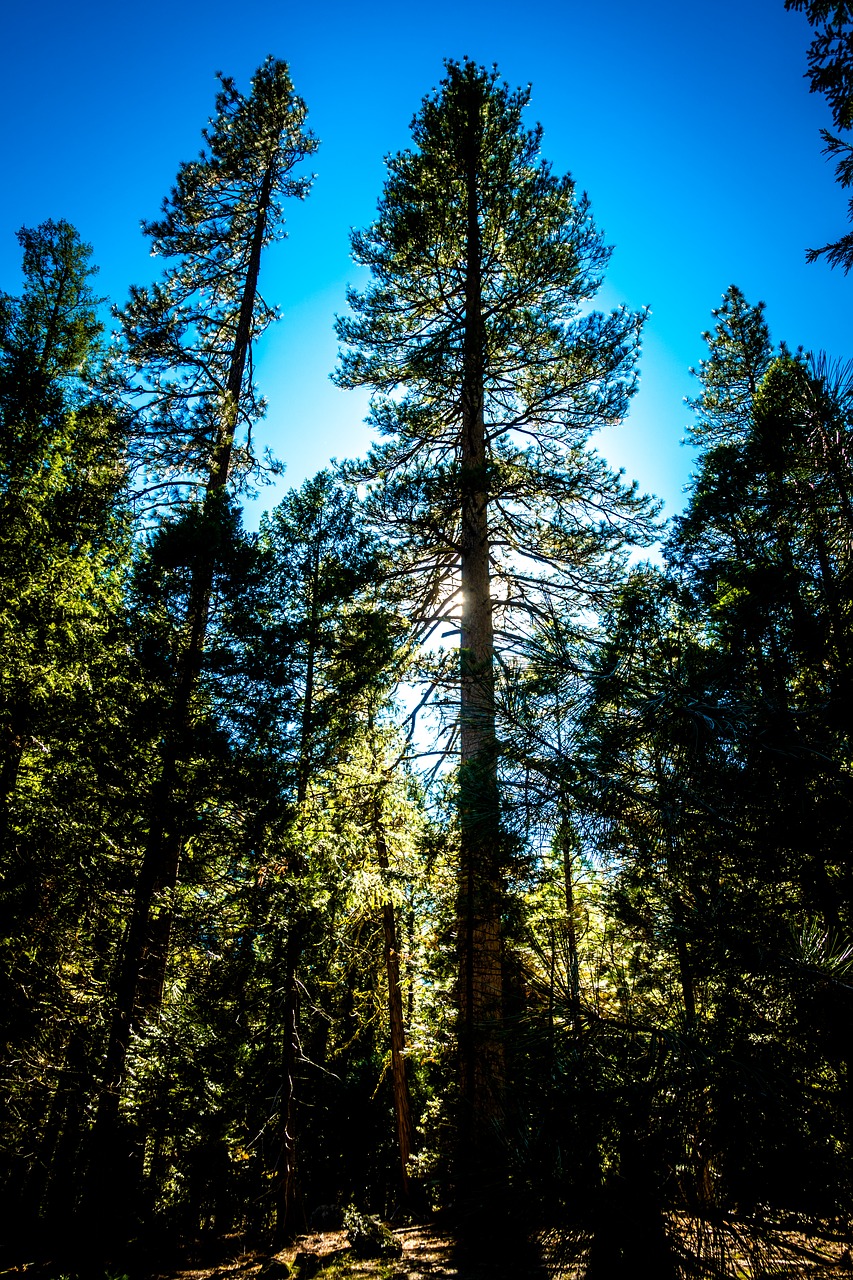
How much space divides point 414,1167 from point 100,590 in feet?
36.1

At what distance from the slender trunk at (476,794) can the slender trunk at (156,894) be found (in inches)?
126

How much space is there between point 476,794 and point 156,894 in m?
4.27

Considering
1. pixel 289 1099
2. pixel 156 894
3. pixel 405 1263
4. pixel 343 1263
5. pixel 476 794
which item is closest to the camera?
pixel 476 794

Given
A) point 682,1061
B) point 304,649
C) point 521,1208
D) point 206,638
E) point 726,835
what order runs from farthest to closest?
1. point 304,649
2. point 206,638
3. point 726,835
4. point 682,1061
5. point 521,1208

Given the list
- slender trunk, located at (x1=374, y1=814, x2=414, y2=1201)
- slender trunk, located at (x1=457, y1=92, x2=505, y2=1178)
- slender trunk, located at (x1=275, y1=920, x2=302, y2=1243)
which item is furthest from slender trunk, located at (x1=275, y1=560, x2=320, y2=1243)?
slender trunk, located at (x1=374, y1=814, x2=414, y2=1201)

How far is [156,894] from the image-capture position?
6098 millimetres

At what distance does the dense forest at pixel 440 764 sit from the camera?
8.99 feet

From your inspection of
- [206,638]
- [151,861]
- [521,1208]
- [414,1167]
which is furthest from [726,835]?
[414,1167]

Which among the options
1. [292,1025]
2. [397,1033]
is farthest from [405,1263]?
[397,1033]

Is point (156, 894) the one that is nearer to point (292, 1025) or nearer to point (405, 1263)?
point (292, 1025)

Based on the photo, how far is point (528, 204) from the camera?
886 cm

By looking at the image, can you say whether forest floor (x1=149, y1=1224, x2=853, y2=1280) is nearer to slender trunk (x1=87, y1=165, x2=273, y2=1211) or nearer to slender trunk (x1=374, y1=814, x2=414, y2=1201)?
slender trunk (x1=374, y1=814, x2=414, y2=1201)

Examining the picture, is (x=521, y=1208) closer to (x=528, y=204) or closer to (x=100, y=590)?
(x=100, y=590)

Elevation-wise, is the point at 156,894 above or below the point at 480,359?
below
